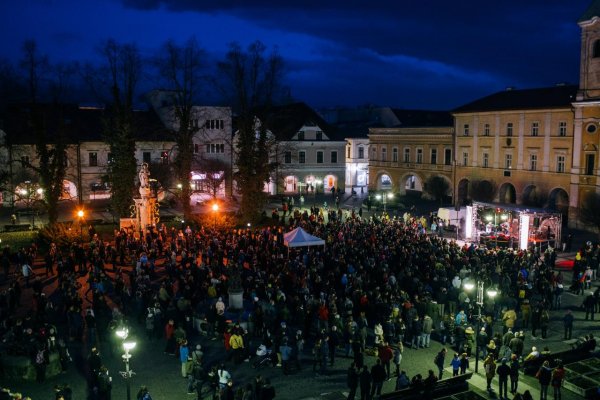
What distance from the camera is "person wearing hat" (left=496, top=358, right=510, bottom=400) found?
45.0ft

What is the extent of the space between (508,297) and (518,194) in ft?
89.0

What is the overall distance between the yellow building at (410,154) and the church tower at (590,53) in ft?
45.9

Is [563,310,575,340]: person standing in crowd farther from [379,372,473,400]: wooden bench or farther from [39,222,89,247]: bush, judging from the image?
[39,222,89,247]: bush


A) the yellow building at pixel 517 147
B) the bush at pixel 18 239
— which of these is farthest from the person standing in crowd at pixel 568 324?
the bush at pixel 18 239

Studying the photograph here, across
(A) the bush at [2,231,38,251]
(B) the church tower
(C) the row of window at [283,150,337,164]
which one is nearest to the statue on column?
(A) the bush at [2,231,38,251]

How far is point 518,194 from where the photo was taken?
44.1 metres

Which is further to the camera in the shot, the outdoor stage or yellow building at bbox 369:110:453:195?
yellow building at bbox 369:110:453:195

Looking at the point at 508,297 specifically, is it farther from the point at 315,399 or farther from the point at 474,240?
the point at 474,240

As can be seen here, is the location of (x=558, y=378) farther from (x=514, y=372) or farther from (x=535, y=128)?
(x=535, y=128)

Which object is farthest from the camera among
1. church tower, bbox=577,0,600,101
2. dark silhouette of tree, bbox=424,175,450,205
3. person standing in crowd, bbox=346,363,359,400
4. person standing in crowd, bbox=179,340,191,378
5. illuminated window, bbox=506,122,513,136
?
dark silhouette of tree, bbox=424,175,450,205

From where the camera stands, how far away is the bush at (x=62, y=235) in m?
27.8

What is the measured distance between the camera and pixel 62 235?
27969mm

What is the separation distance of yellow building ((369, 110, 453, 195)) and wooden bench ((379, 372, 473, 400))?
37982mm

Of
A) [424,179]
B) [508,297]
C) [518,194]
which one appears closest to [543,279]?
[508,297]
